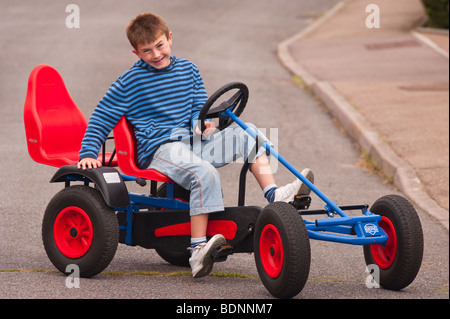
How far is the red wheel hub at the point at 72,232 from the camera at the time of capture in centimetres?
473

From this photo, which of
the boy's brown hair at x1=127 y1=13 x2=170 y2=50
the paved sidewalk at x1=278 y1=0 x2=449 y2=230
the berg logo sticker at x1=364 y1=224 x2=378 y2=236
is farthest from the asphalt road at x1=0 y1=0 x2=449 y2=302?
the boy's brown hair at x1=127 y1=13 x2=170 y2=50

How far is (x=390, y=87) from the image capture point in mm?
12938

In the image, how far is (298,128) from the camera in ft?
35.3

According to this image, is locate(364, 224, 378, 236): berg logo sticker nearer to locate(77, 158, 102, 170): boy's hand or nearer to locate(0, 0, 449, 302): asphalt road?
locate(0, 0, 449, 302): asphalt road

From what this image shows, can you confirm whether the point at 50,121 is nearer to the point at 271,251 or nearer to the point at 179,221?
the point at 179,221

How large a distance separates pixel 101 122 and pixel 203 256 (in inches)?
39.4

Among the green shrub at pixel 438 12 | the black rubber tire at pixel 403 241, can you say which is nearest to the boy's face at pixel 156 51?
the black rubber tire at pixel 403 241

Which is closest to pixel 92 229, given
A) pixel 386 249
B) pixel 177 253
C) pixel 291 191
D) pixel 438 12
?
pixel 177 253

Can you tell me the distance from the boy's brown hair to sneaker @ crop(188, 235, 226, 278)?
4.03 feet

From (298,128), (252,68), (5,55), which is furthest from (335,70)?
(5,55)

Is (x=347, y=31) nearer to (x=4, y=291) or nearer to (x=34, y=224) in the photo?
(x=34, y=224)

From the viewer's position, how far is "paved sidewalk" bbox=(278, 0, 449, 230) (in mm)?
9102

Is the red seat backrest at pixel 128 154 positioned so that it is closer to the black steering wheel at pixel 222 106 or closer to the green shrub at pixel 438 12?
the black steering wheel at pixel 222 106

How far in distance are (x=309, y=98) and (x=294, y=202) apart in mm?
7969
